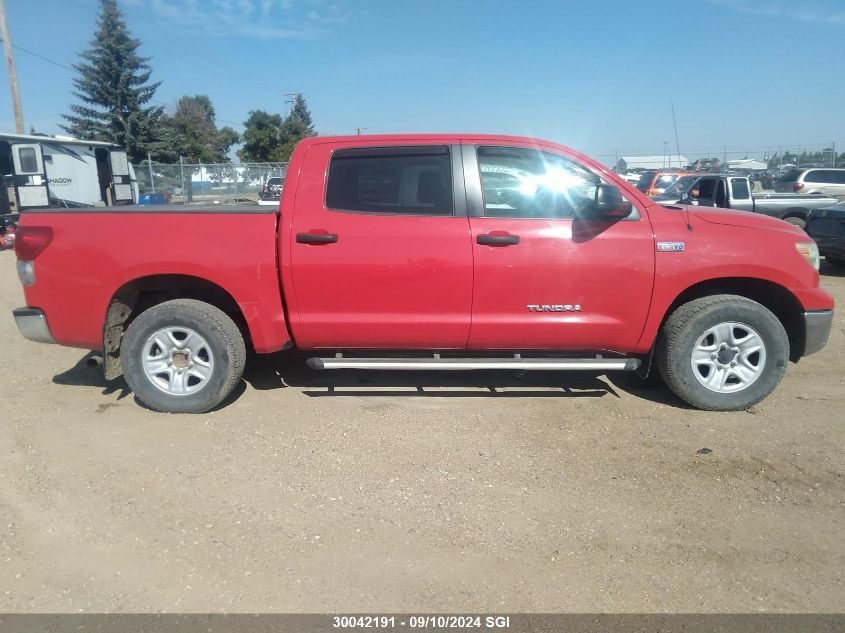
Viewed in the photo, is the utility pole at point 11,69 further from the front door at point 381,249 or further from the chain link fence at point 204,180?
the front door at point 381,249

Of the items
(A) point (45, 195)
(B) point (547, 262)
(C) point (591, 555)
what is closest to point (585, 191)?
(B) point (547, 262)

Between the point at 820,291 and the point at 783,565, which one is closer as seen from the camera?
the point at 783,565

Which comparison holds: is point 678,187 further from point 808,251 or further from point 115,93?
point 115,93

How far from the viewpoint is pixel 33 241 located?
14.6 feet

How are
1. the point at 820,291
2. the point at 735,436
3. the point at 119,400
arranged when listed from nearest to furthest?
the point at 735,436
the point at 820,291
the point at 119,400

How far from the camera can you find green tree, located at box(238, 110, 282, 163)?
1990 inches

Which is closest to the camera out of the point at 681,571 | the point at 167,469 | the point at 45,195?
the point at 681,571

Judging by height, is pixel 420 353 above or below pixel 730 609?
above

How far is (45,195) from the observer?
16.8m

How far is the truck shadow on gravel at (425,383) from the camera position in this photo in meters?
4.95

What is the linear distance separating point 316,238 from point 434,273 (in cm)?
85

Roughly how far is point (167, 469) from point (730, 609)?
307cm

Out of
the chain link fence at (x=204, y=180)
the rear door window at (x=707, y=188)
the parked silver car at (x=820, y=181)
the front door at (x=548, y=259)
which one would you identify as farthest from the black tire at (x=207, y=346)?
the chain link fence at (x=204, y=180)

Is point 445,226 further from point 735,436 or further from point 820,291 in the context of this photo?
point 820,291
